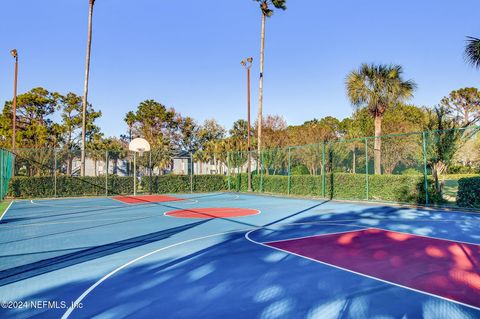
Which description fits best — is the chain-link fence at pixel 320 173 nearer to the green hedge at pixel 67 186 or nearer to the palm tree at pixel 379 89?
the green hedge at pixel 67 186

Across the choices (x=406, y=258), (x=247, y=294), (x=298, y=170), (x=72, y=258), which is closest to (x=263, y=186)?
(x=298, y=170)

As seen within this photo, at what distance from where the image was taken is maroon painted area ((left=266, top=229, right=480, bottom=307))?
465 cm

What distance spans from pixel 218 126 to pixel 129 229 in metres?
35.7

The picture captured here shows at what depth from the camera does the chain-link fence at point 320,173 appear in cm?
1409

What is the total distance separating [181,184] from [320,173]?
9.70 metres

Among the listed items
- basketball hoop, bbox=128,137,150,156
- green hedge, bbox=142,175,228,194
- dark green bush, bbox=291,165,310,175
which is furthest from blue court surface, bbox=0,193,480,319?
dark green bush, bbox=291,165,310,175

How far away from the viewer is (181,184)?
79.0 feet

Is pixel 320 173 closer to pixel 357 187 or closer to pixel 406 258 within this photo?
pixel 357 187

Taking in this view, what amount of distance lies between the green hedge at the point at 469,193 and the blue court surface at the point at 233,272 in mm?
3079

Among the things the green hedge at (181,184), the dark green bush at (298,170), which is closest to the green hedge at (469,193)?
the green hedge at (181,184)

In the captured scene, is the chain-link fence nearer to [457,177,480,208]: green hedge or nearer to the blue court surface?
[457,177,480,208]: green hedge

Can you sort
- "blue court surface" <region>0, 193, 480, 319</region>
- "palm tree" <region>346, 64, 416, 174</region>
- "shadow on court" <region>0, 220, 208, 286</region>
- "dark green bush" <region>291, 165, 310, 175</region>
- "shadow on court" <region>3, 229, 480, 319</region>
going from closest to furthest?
"shadow on court" <region>3, 229, 480, 319</region>
"blue court surface" <region>0, 193, 480, 319</region>
"shadow on court" <region>0, 220, 208, 286</region>
"palm tree" <region>346, 64, 416, 174</region>
"dark green bush" <region>291, 165, 310, 175</region>

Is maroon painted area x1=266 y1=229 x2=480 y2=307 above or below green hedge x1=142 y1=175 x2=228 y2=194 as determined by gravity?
below

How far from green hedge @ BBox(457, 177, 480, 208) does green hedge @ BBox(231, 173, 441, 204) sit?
89 cm
